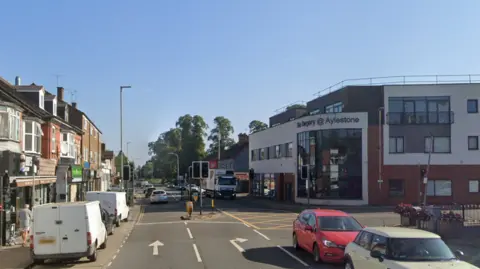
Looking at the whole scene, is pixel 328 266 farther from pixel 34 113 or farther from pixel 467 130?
pixel 467 130

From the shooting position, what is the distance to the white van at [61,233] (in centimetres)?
1510

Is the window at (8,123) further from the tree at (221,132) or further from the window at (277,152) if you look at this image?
the tree at (221,132)

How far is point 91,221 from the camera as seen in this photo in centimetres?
1590

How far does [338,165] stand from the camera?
43.2 meters

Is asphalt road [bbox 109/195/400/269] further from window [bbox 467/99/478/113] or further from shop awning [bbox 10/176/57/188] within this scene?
window [bbox 467/99/478/113]

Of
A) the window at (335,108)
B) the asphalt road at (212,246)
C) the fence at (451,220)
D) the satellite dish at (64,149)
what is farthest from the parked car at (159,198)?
the fence at (451,220)

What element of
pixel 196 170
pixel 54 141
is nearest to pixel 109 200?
pixel 196 170

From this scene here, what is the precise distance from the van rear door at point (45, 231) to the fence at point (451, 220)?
15.5 meters

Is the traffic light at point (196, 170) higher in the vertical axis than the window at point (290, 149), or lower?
lower

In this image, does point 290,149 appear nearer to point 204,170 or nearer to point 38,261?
point 204,170

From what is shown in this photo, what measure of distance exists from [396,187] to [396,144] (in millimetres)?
3719

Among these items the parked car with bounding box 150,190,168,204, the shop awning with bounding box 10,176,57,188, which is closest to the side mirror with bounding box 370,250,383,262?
the shop awning with bounding box 10,176,57,188

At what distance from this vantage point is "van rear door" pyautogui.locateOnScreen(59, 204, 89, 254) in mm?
15195

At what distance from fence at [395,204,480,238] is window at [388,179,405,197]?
66.1 feet
